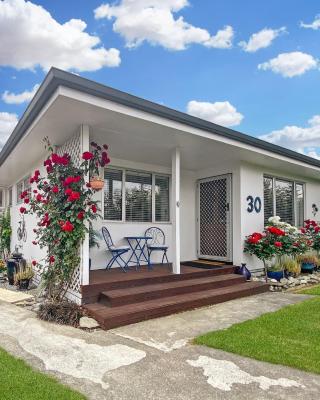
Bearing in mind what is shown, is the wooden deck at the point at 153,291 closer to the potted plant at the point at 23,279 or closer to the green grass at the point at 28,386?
the green grass at the point at 28,386

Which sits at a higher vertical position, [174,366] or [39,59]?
[39,59]

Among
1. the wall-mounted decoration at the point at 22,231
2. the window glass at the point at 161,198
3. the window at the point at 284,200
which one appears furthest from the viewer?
the wall-mounted decoration at the point at 22,231

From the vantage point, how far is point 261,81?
9.12 metres

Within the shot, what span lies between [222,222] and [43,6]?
5.86 meters

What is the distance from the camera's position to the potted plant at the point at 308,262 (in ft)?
25.2

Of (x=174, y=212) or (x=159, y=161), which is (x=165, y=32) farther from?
(x=174, y=212)

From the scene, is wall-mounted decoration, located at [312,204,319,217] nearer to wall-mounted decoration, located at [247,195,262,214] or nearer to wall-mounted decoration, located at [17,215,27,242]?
wall-mounted decoration, located at [247,195,262,214]

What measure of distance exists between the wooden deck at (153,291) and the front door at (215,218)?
3.97 feet

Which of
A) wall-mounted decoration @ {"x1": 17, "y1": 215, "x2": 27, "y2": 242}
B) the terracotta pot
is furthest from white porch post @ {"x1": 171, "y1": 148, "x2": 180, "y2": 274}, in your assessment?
wall-mounted decoration @ {"x1": 17, "y1": 215, "x2": 27, "y2": 242}

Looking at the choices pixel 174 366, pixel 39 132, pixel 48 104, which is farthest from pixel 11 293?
pixel 174 366

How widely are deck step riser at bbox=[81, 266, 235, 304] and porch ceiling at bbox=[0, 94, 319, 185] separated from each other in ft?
7.20

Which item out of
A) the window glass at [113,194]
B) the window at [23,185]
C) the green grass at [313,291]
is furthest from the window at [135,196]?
the green grass at [313,291]

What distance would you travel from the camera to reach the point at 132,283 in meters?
4.78

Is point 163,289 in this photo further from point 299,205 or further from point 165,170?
point 299,205
